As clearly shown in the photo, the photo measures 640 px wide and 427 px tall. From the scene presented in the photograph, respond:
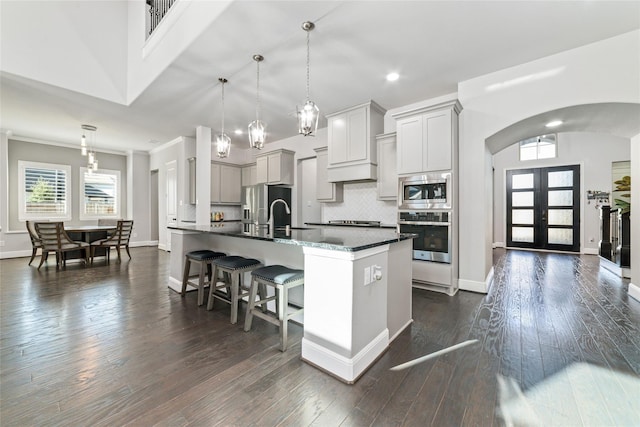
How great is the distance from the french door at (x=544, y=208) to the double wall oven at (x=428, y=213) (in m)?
5.69

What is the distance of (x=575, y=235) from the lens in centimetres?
666

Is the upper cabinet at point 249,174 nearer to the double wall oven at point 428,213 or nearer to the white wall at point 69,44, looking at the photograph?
the white wall at point 69,44

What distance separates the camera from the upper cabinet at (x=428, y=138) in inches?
135

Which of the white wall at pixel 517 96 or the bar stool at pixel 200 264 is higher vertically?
the white wall at pixel 517 96

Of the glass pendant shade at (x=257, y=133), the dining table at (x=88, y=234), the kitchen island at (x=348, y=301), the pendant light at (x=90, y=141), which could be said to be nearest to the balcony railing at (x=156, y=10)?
the glass pendant shade at (x=257, y=133)

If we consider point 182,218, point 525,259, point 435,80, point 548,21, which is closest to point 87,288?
point 182,218

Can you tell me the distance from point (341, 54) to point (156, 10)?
283cm

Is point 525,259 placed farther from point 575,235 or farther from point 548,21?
point 548,21

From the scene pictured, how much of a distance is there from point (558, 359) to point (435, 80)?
332cm

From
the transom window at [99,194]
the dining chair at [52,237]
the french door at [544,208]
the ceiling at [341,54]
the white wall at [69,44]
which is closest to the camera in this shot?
the ceiling at [341,54]

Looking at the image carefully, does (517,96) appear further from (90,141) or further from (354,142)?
(90,141)

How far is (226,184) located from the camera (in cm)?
660

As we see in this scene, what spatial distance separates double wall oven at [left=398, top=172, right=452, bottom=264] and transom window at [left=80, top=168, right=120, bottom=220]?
804 cm

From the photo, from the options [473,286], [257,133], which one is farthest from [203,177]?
[473,286]
